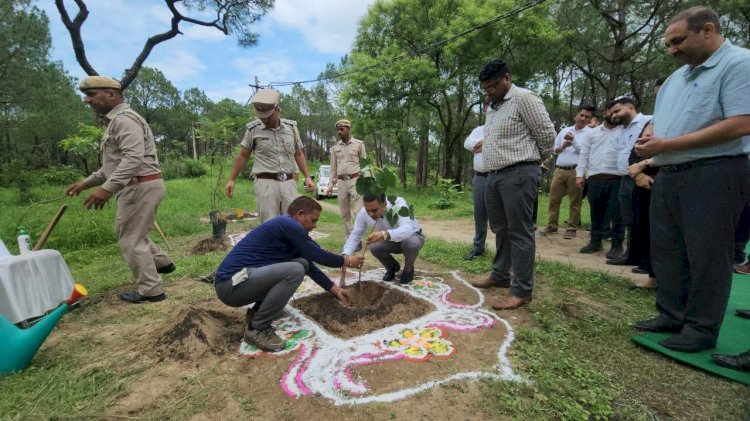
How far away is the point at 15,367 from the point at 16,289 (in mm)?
673

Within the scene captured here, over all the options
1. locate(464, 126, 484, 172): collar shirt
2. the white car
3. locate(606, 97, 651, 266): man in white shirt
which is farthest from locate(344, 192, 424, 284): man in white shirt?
the white car

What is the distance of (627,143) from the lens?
4.12 meters

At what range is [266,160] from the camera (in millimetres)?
3910

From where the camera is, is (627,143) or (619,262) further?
(619,262)

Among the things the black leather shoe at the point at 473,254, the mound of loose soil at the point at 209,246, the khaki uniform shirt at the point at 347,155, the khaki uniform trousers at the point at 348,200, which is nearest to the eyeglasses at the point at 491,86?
the black leather shoe at the point at 473,254

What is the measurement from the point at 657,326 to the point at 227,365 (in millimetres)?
3004

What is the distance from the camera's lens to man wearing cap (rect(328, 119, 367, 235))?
542 cm

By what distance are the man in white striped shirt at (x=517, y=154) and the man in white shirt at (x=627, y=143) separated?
1841 mm

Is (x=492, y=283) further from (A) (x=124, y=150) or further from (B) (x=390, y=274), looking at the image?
(A) (x=124, y=150)

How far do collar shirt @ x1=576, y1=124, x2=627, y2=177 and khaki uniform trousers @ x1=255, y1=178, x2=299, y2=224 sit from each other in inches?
154

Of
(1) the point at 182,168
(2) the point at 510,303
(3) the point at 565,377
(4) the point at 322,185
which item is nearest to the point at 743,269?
(2) the point at 510,303

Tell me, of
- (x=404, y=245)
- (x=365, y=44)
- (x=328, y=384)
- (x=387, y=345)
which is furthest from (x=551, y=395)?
(x=365, y=44)

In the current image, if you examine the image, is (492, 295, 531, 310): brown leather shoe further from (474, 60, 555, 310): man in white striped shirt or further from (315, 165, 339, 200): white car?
(315, 165, 339, 200): white car

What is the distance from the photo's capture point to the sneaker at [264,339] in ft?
7.79
